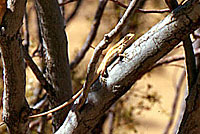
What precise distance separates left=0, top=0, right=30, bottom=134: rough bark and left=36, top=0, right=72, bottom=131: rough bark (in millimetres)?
94

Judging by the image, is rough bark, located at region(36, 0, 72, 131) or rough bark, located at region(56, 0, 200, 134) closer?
rough bark, located at region(56, 0, 200, 134)

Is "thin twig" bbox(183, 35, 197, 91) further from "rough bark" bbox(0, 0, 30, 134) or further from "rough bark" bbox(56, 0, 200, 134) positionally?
"rough bark" bbox(0, 0, 30, 134)

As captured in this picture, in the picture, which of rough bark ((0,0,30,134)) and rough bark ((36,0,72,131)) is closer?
rough bark ((0,0,30,134))

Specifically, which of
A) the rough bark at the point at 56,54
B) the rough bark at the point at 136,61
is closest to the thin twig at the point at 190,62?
the rough bark at the point at 136,61

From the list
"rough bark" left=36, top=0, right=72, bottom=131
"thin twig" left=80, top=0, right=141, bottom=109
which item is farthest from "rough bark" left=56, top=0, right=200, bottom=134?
"rough bark" left=36, top=0, right=72, bottom=131

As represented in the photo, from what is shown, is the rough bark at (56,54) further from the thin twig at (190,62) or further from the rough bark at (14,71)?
the thin twig at (190,62)

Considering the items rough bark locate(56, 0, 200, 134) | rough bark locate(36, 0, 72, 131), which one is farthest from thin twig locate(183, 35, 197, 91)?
rough bark locate(36, 0, 72, 131)

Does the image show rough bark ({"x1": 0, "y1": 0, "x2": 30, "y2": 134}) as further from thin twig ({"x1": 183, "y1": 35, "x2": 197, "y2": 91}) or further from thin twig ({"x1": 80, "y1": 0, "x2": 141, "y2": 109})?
thin twig ({"x1": 183, "y1": 35, "x2": 197, "y2": 91})

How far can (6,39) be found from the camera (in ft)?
1.59

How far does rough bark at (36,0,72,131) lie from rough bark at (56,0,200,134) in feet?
0.43

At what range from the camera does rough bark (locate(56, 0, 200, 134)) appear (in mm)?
446

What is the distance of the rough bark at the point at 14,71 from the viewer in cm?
48

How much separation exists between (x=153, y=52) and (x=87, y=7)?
1951 millimetres

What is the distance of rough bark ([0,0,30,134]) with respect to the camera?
478 mm
